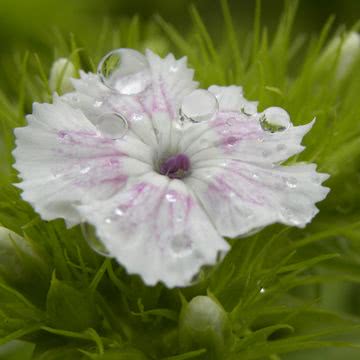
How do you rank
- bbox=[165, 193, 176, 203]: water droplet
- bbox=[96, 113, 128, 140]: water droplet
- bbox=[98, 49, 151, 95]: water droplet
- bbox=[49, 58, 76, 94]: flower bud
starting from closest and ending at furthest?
1. bbox=[165, 193, 176, 203]: water droplet
2. bbox=[96, 113, 128, 140]: water droplet
3. bbox=[98, 49, 151, 95]: water droplet
4. bbox=[49, 58, 76, 94]: flower bud

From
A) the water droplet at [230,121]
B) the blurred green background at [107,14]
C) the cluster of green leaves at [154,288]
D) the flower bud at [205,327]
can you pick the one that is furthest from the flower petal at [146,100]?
the blurred green background at [107,14]

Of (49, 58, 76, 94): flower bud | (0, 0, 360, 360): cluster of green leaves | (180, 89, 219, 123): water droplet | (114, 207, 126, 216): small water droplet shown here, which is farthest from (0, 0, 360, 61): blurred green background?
(114, 207, 126, 216): small water droplet

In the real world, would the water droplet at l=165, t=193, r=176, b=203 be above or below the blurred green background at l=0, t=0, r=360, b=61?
above

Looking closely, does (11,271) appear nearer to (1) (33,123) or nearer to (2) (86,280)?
(2) (86,280)

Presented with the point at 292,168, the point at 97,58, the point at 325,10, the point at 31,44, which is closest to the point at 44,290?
the point at 292,168

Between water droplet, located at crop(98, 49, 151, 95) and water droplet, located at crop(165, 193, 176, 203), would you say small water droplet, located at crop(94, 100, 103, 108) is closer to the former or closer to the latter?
water droplet, located at crop(98, 49, 151, 95)

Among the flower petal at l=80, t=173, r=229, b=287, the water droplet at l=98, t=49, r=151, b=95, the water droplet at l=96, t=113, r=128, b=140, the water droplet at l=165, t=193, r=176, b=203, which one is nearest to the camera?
the flower petal at l=80, t=173, r=229, b=287

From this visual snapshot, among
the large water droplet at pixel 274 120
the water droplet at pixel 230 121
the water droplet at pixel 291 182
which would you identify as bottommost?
the water droplet at pixel 291 182

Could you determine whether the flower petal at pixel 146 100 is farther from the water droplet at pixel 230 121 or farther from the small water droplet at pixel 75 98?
the water droplet at pixel 230 121
